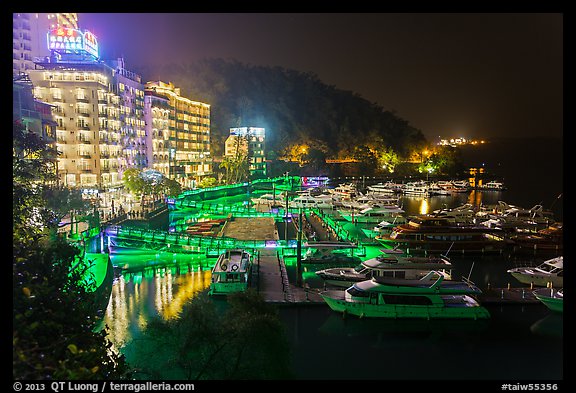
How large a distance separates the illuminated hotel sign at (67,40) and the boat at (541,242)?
4045cm

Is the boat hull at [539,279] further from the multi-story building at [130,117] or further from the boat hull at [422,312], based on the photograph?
the multi-story building at [130,117]

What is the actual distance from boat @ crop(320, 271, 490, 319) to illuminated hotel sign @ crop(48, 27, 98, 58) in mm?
Result: 38394

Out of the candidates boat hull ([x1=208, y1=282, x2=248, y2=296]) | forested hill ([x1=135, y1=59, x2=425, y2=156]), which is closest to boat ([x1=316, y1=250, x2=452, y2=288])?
boat hull ([x1=208, y1=282, x2=248, y2=296])

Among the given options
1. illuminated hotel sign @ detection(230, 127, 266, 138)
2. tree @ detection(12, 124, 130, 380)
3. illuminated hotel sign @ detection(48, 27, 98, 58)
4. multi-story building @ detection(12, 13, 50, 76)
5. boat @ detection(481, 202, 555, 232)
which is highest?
multi-story building @ detection(12, 13, 50, 76)

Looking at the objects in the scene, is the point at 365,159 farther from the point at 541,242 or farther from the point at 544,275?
the point at 544,275

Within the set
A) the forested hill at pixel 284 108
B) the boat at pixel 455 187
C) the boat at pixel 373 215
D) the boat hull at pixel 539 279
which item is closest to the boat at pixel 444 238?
the boat hull at pixel 539 279

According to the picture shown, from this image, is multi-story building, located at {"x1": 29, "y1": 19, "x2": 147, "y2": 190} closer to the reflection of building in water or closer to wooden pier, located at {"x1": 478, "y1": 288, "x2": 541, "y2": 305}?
the reflection of building in water

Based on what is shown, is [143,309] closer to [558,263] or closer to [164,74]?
[558,263]

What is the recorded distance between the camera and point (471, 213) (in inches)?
1540

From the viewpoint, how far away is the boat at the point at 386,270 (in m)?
18.8

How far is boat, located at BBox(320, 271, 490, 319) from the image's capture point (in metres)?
17.0

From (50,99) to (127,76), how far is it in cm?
1489
